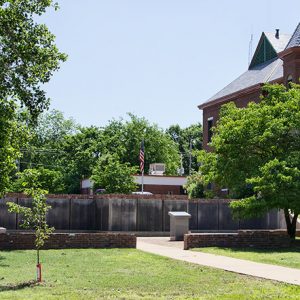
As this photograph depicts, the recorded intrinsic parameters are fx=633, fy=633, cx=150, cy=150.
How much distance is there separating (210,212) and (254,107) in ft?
31.3

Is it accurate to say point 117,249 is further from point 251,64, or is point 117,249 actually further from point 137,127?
point 137,127

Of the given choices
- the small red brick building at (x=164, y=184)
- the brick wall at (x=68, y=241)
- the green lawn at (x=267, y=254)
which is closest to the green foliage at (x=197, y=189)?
the small red brick building at (x=164, y=184)

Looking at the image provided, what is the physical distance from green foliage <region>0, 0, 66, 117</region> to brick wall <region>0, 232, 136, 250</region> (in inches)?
346

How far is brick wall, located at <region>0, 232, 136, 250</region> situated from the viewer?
22922mm

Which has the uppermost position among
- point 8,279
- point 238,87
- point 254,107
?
point 238,87

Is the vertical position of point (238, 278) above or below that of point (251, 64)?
below

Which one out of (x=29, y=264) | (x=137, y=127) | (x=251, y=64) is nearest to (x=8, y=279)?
(x=29, y=264)

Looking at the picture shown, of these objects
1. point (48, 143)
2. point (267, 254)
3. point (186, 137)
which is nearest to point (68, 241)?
point (267, 254)

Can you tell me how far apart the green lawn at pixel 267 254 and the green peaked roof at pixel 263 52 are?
88.7 ft

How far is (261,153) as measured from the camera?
90.3ft

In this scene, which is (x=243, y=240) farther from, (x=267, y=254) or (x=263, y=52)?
(x=263, y=52)

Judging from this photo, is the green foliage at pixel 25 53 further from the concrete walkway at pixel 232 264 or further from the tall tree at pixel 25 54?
the concrete walkway at pixel 232 264

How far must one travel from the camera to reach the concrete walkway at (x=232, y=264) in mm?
16062

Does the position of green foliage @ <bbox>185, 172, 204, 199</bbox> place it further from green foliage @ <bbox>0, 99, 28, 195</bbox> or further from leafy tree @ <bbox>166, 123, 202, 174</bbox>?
leafy tree @ <bbox>166, 123, 202, 174</bbox>
